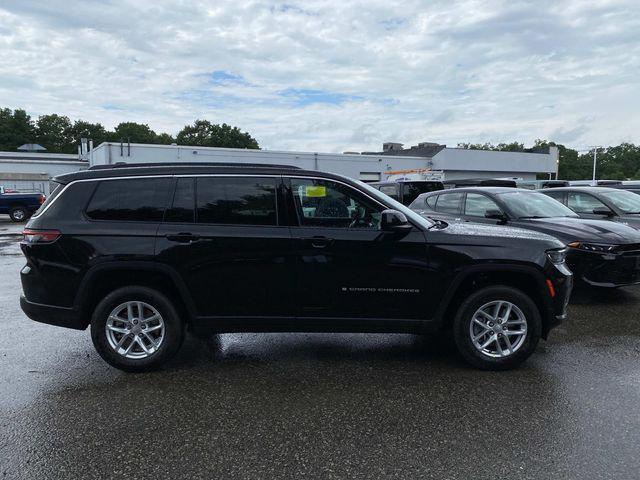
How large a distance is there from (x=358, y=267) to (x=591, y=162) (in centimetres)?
10289

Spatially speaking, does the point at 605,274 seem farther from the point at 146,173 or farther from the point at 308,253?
the point at 146,173

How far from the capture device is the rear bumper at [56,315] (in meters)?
4.24

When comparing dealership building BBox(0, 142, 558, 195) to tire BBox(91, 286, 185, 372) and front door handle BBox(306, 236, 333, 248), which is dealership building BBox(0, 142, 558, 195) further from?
tire BBox(91, 286, 185, 372)

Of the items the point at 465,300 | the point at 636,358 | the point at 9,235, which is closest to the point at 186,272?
the point at 465,300

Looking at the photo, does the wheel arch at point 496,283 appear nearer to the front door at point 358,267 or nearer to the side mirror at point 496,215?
the front door at point 358,267

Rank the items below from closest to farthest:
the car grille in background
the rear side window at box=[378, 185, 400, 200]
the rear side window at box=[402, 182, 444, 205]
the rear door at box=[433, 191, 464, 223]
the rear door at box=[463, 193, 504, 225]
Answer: the car grille in background, the rear door at box=[463, 193, 504, 225], the rear door at box=[433, 191, 464, 223], the rear side window at box=[402, 182, 444, 205], the rear side window at box=[378, 185, 400, 200]

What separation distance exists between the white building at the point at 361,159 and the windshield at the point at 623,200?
18.6 meters

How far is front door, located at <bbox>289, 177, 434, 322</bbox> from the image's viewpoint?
421cm

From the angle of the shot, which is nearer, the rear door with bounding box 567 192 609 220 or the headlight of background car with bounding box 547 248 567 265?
the headlight of background car with bounding box 547 248 567 265

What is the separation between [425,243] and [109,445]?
9.45ft

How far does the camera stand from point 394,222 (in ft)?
13.6

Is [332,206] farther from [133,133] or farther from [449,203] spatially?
[133,133]

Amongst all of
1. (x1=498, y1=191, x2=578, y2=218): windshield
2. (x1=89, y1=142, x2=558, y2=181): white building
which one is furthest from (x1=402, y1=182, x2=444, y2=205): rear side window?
(x1=89, y1=142, x2=558, y2=181): white building

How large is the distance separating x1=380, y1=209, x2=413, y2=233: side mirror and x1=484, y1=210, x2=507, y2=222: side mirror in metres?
3.84
